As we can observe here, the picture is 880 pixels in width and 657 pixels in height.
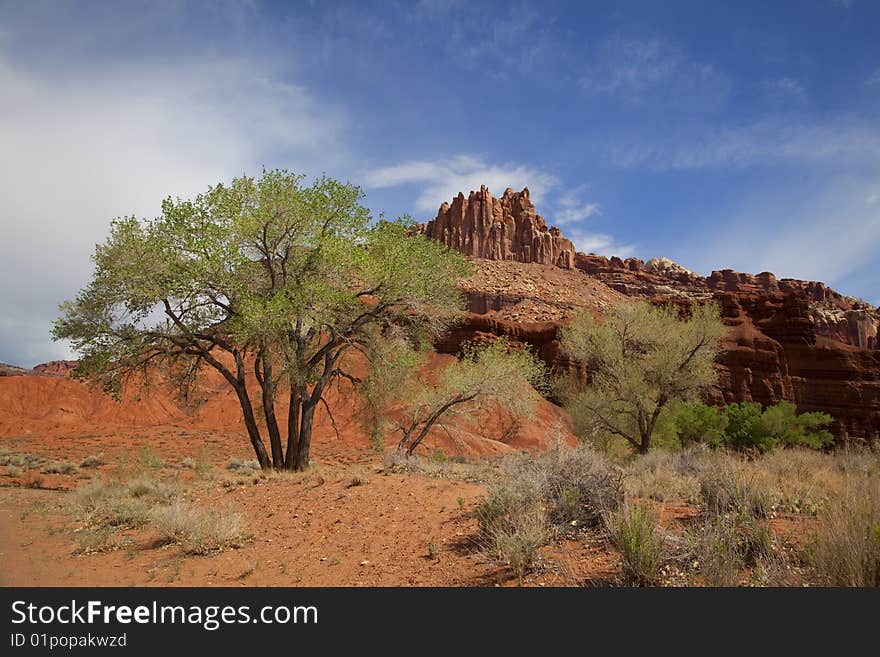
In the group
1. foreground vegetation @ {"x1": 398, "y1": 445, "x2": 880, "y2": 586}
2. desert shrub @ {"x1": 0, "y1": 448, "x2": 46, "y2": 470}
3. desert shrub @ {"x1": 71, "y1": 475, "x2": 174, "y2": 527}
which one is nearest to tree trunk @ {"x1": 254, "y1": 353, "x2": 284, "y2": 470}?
desert shrub @ {"x1": 71, "y1": 475, "x2": 174, "y2": 527}

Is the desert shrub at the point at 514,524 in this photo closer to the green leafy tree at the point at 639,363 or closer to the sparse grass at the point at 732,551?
the sparse grass at the point at 732,551

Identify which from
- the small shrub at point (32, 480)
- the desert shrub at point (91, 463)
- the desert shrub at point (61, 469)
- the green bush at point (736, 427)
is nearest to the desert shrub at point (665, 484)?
the green bush at point (736, 427)

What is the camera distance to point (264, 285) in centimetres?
1566

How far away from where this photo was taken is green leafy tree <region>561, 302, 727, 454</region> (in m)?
24.0

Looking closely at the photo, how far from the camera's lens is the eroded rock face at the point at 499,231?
363 ft

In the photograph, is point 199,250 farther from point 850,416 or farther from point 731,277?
point 731,277

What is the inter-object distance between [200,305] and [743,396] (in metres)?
61.0

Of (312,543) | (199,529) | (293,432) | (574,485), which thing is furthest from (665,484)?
(293,432)

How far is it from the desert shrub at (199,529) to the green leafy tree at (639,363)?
1934cm

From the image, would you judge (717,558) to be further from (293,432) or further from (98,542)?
(293,432)

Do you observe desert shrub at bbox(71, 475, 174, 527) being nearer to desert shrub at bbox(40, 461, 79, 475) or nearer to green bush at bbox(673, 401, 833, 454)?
desert shrub at bbox(40, 461, 79, 475)

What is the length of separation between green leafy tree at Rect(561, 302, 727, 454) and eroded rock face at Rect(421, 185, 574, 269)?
80677 millimetres

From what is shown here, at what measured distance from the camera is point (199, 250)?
1481 cm

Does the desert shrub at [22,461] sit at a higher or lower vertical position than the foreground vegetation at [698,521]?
lower
